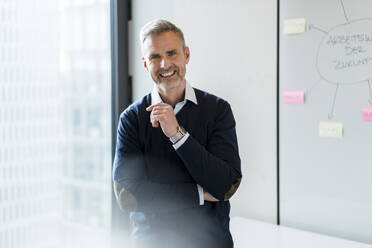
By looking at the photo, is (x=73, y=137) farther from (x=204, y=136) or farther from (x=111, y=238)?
(x=204, y=136)

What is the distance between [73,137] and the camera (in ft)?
9.07

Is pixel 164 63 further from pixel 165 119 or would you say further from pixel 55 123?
pixel 55 123

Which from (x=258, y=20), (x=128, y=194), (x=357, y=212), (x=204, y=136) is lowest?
(x=357, y=212)

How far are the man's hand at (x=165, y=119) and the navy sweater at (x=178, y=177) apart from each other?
105 mm

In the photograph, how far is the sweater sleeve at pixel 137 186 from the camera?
145 centimetres

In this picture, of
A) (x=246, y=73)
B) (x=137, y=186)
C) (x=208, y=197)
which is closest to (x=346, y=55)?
(x=246, y=73)

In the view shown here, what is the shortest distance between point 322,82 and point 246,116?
495 millimetres

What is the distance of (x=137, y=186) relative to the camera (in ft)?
4.94

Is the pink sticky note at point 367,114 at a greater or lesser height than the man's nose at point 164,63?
lesser

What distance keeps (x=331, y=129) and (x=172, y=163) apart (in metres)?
0.92

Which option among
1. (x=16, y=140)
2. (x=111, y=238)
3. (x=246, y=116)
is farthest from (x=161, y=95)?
(x=111, y=238)

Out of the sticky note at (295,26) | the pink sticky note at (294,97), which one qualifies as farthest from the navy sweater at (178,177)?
the sticky note at (295,26)

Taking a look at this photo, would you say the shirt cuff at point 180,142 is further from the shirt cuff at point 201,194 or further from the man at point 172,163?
the shirt cuff at point 201,194

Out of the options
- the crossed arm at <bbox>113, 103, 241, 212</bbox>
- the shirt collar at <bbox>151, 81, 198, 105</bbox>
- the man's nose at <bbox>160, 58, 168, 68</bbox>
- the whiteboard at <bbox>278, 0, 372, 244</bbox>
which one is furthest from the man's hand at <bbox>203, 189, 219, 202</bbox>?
the whiteboard at <bbox>278, 0, 372, 244</bbox>
